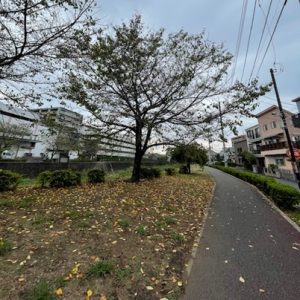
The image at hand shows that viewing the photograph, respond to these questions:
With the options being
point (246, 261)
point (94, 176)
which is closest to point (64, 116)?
point (94, 176)

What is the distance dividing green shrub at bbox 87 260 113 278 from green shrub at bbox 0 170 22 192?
7.06 m

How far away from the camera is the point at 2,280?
290 cm

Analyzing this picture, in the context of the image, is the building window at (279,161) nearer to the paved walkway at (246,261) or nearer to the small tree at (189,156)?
the small tree at (189,156)

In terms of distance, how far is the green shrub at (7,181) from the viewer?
842 centimetres

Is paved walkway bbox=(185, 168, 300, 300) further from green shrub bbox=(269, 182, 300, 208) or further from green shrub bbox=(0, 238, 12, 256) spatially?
green shrub bbox=(0, 238, 12, 256)

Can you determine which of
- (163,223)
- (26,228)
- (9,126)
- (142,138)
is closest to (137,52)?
(142,138)

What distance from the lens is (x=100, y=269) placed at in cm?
321

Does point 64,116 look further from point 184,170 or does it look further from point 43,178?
point 184,170

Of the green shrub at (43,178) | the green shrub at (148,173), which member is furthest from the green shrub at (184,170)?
the green shrub at (43,178)

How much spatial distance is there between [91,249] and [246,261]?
2.83 m

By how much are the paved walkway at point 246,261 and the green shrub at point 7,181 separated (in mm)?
7656

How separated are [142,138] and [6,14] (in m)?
8.76

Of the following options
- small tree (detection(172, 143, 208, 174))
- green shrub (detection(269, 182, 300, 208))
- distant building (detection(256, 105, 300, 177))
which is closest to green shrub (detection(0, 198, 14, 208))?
green shrub (detection(269, 182, 300, 208))

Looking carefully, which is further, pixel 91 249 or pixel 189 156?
pixel 189 156
